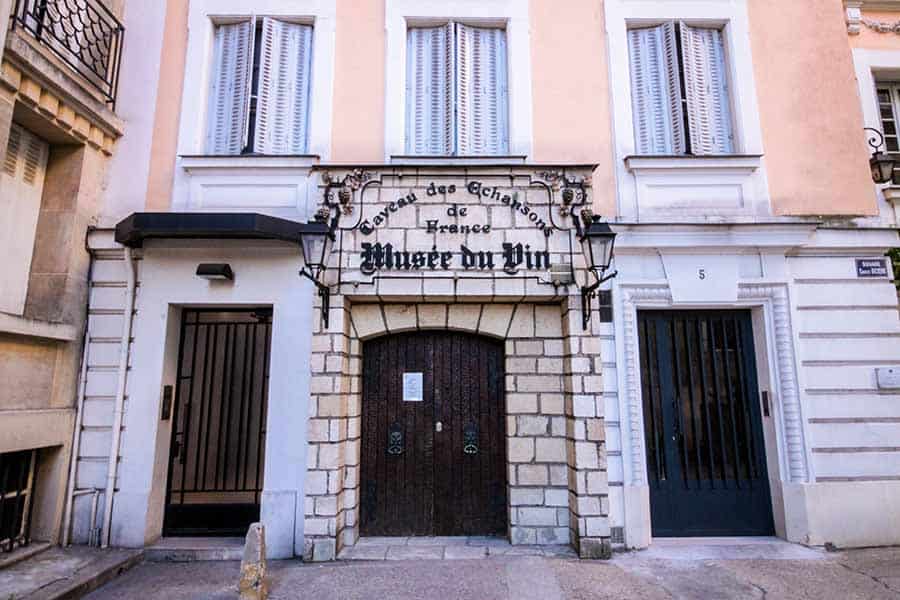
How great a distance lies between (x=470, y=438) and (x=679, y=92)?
16.8 ft

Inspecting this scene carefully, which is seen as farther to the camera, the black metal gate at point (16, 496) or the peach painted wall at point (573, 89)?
the peach painted wall at point (573, 89)

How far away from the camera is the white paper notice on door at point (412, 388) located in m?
5.89

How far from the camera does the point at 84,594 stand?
4.41 metres

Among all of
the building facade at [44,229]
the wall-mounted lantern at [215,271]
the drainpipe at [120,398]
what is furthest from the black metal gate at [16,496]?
the wall-mounted lantern at [215,271]

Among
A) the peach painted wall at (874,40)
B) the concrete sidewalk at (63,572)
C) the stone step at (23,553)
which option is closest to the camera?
the concrete sidewalk at (63,572)

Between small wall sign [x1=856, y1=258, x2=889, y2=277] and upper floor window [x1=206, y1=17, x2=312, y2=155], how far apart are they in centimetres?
698

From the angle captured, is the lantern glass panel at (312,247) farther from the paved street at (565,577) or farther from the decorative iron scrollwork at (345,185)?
the paved street at (565,577)

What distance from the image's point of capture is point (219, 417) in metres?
6.66

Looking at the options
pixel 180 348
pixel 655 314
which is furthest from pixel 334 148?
pixel 655 314

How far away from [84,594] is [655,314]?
6494mm

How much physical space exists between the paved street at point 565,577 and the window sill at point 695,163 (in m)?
4.40

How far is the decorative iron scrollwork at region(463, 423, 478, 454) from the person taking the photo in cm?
580

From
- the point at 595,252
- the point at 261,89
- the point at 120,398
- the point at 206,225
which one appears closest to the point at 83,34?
the point at 261,89

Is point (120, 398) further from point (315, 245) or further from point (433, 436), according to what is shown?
point (433, 436)
